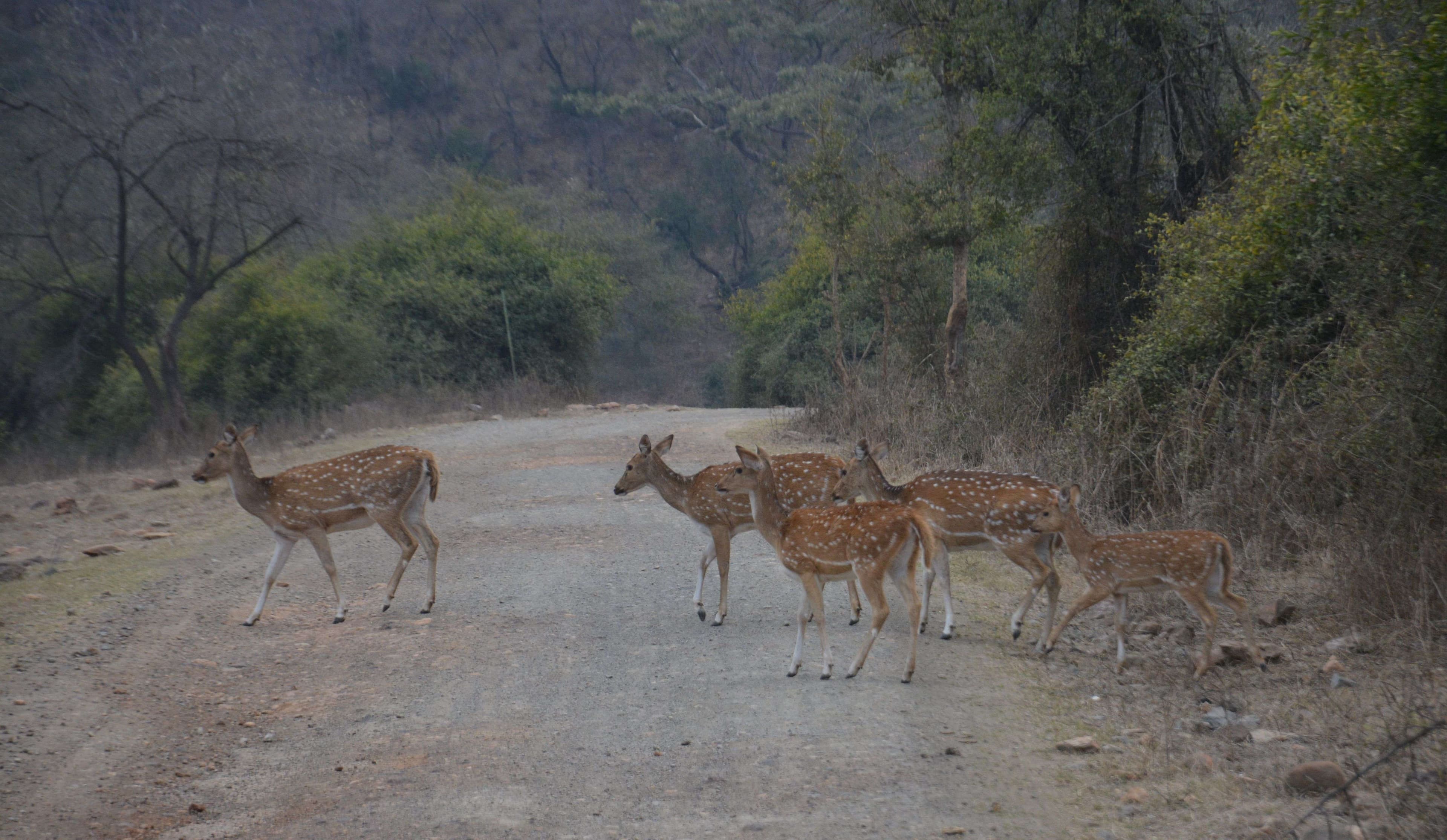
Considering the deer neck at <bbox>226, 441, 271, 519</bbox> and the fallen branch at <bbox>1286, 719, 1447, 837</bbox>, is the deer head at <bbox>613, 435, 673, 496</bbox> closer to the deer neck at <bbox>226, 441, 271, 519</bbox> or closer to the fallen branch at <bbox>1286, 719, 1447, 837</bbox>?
→ the deer neck at <bbox>226, 441, 271, 519</bbox>

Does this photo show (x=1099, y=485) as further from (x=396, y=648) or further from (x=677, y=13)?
(x=677, y=13)

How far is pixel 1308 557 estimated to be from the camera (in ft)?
30.3

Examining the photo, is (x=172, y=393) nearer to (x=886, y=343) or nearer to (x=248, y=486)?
(x=886, y=343)

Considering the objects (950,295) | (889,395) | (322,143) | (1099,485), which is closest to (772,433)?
(889,395)

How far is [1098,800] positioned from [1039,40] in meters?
13.2

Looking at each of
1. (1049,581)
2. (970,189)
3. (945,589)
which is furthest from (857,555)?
(970,189)

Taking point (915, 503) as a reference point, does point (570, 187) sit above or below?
above

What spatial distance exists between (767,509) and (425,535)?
3.39m

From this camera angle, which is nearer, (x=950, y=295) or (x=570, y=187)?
(x=950, y=295)

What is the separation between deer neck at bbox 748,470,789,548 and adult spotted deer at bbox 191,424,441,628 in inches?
120

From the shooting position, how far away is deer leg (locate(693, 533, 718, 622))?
9523mm

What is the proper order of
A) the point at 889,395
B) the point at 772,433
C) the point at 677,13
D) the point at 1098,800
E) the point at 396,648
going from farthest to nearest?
the point at 677,13, the point at 772,433, the point at 889,395, the point at 396,648, the point at 1098,800

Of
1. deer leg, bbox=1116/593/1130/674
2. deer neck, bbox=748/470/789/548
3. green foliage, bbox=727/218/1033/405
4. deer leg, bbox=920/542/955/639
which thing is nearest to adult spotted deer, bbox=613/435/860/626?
deer neck, bbox=748/470/789/548

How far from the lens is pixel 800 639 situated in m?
8.03
